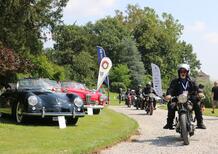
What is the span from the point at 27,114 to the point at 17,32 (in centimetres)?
1612

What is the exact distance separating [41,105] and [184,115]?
4.64 m

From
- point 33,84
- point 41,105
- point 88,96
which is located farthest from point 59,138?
point 88,96

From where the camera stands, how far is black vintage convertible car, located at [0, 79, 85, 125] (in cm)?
1441

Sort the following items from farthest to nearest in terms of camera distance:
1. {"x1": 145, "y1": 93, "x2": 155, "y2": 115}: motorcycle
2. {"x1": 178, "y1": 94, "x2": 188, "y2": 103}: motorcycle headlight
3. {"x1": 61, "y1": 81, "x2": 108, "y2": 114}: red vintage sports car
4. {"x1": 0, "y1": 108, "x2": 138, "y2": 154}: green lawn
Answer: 1. {"x1": 145, "y1": 93, "x2": 155, "y2": 115}: motorcycle
2. {"x1": 61, "y1": 81, "x2": 108, "y2": 114}: red vintage sports car
3. {"x1": 178, "y1": 94, "x2": 188, "y2": 103}: motorcycle headlight
4. {"x1": 0, "y1": 108, "x2": 138, "y2": 154}: green lawn

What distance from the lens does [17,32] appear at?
97.7ft

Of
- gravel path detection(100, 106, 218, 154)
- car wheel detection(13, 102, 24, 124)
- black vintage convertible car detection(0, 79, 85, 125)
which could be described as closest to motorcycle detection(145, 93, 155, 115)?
black vintage convertible car detection(0, 79, 85, 125)

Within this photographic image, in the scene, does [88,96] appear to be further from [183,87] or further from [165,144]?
[165,144]

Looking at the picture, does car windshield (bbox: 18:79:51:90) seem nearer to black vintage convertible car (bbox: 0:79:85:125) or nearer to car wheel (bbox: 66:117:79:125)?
black vintage convertible car (bbox: 0:79:85:125)

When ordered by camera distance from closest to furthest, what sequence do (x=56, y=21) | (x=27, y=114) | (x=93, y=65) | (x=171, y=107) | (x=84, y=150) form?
(x=84, y=150) < (x=171, y=107) < (x=27, y=114) < (x=56, y=21) < (x=93, y=65)

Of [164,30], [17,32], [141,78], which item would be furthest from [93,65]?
[17,32]

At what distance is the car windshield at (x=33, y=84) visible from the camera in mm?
17000

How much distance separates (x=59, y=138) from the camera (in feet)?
38.0

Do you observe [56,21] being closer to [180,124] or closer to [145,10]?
[180,124]

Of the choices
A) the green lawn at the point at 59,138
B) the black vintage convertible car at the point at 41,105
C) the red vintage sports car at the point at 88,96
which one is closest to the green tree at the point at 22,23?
the red vintage sports car at the point at 88,96
